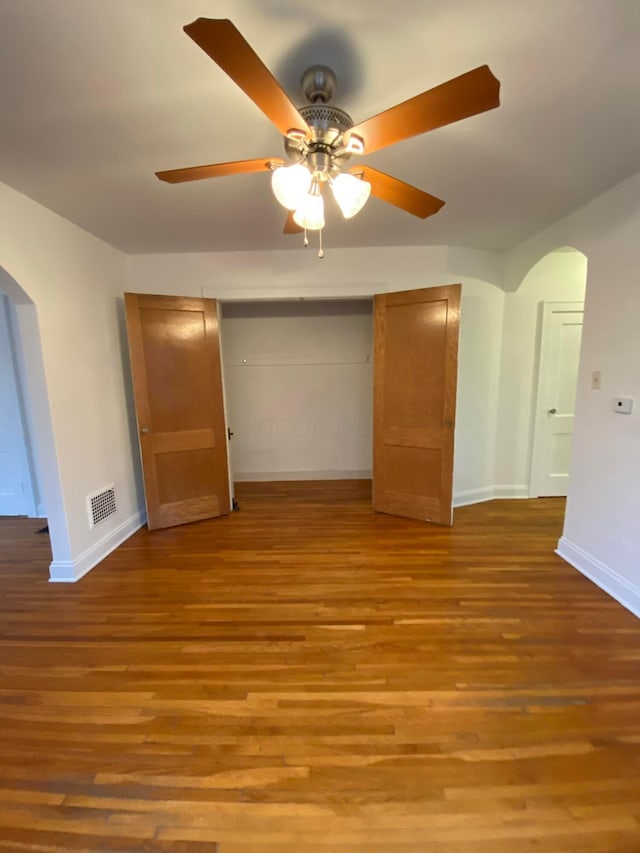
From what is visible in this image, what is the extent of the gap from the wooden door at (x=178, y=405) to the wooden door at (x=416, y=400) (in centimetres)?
154

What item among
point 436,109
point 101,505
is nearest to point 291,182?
point 436,109

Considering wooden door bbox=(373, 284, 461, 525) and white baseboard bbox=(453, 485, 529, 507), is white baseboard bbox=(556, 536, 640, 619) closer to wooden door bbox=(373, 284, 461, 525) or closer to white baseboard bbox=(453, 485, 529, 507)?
wooden door bbox=(373, 284, 461, 525)

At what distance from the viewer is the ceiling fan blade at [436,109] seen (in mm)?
965

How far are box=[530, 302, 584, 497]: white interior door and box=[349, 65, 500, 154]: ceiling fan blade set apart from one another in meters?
3.03

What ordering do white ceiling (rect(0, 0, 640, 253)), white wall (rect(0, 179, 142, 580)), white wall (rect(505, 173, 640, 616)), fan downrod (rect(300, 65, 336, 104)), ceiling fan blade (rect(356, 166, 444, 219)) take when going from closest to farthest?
white ceiling (rect(0, 0, 640, 253))
fan downrod (rect(300, 65, 336, 104))
ceiling fan blade (rect(356, 166, 444, 219))
white wall (rect(505, 173, 640, 616))
white wall (rect(0, 179, 142, 580))

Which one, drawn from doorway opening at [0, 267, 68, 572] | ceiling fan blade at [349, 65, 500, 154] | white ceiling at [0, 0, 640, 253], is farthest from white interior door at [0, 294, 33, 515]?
ceiling fan blade at [349, 65, 500, 154]

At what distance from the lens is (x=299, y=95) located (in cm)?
144

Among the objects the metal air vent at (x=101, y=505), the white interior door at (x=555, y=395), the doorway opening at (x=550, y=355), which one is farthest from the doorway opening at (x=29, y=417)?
the white interior door at (x=555, y=395)

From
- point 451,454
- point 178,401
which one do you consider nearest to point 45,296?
point 178,401

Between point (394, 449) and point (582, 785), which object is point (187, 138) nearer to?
point (394, 449)

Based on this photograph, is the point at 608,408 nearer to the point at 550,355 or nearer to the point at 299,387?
the point at 550,355

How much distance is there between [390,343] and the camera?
3377mm

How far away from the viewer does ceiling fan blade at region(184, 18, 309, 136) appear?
2.76 feet

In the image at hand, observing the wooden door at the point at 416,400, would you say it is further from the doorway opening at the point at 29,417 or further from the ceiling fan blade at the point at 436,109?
the doorway opening at the point at 29,417
